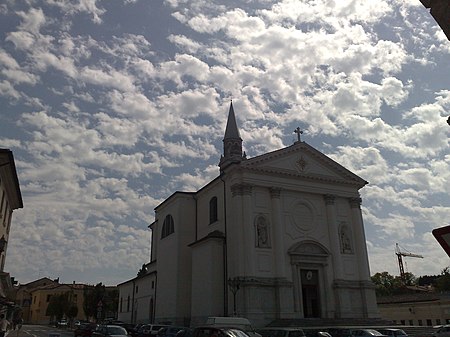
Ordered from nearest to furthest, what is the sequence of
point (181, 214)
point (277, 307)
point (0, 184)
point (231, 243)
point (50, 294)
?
point (0, 184) < point (277, 307) < point (231, 243) < point (181, 214) < point (50, 294)

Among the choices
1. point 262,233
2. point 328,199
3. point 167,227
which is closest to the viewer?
point 262,233

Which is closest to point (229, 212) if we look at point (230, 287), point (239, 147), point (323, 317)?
point (230, 287)

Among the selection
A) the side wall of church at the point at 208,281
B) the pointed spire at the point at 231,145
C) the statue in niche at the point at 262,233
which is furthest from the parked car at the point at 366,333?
the pointed spire at the point at 231,145

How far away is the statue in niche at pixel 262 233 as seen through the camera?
31094mm

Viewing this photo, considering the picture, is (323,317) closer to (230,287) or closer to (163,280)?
(230,287)

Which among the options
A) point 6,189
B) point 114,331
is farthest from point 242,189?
point 6,189

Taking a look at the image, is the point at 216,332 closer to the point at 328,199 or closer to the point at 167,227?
the point at 328,199

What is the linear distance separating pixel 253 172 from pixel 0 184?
18191 millimetres

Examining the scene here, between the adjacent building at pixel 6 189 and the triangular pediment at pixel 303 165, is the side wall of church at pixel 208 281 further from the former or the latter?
the adjacent building at pixel 6 189

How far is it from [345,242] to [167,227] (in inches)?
664

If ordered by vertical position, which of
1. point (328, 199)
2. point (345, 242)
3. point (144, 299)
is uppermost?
point (328, 199)

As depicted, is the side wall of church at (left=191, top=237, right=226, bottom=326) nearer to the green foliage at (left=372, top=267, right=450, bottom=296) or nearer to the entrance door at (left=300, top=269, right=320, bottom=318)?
the entrance door at (left=300, top=269, right=320, bottom=318)

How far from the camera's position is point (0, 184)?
18.7 metres

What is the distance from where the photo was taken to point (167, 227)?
41406 millimetres
